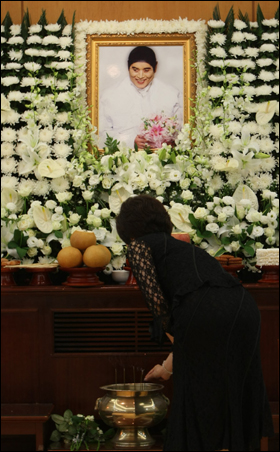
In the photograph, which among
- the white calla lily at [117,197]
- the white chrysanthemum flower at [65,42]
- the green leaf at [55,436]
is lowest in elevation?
the green leaf at [55,436]

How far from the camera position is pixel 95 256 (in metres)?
3.38

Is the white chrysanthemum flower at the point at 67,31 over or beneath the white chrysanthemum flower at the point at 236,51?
over

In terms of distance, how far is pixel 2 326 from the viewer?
334 centimetres

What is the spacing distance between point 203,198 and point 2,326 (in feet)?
5.05

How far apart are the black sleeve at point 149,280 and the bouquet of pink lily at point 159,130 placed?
1.88m

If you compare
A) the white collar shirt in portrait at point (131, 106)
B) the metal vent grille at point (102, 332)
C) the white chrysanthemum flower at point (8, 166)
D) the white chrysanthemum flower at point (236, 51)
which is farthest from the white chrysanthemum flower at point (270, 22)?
the metal vent grille at point (102, 332)

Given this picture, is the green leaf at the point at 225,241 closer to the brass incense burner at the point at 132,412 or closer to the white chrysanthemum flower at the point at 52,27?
the brass incense burner at the point at 132,412

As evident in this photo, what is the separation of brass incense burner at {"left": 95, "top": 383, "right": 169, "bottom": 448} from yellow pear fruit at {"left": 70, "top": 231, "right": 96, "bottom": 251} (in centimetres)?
82

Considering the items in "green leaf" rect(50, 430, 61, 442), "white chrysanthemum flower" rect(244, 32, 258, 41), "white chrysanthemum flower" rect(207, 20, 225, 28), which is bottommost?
"green leaf" rect(50, 430, 61, 442)

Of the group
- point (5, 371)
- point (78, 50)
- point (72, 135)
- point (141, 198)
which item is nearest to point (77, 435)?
point (5, 371)

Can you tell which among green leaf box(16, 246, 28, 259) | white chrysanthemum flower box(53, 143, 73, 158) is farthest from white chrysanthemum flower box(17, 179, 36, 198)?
green leaf box(16, 246, 28, 259)

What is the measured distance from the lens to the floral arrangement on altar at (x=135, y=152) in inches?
149

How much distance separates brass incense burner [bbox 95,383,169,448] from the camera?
3.03 metres

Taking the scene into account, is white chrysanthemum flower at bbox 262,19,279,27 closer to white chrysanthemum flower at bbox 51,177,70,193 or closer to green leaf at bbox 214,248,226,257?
green leaf at bbox 214,248,226,257
